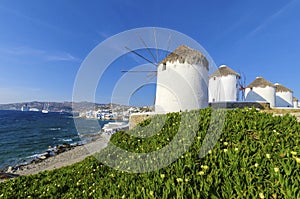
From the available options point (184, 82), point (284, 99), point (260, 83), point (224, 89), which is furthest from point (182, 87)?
point (284, 99)

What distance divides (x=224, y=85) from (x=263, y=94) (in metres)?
7.20

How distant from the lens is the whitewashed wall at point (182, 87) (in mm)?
15586

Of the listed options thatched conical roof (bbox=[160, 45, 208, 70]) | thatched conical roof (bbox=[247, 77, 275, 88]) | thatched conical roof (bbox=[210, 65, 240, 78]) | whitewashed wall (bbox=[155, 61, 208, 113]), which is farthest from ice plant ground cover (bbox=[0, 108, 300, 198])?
thatched conical roof (bbox=[247, 77, 275, 88])

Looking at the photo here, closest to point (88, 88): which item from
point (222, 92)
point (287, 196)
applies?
point (287, 196)

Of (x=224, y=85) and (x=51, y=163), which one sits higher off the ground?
(x=224, y=85)

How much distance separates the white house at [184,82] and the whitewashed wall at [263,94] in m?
17.1

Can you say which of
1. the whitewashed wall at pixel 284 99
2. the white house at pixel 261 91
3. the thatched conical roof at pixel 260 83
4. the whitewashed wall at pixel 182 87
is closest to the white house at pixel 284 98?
the whitewashed wall at pixel 284 99

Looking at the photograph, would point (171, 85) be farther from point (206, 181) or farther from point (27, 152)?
point (27, 152)

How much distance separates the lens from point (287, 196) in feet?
6.50

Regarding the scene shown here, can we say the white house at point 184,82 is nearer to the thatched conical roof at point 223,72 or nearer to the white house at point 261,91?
the thatched conical roof at point 223,72

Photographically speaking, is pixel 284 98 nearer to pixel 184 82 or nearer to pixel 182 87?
pixel 184 82

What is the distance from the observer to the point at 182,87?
1562cm

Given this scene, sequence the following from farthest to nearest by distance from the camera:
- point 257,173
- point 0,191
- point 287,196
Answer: point 0,191
point 257,173
point 287,196

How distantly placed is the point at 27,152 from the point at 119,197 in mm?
33443
